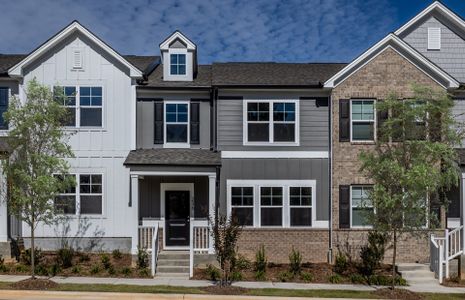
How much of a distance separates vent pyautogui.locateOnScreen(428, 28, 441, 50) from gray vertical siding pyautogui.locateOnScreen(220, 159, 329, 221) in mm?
7520

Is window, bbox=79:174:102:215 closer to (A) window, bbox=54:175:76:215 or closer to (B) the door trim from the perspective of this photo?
(A) window, bbox=54:175:76:215

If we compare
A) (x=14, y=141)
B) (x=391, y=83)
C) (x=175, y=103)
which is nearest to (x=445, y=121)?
(x=391, y=83)

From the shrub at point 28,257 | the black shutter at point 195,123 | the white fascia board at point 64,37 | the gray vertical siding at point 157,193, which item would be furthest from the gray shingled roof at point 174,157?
the shrub at point 28,257

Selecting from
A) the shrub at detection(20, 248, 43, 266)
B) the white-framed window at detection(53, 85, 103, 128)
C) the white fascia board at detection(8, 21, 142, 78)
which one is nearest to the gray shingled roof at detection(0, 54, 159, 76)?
the white fascia board at detection(8, 21, 142, 78)

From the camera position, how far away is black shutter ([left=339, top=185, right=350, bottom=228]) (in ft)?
57.2

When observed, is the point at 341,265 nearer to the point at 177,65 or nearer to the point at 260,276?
the point at 260,276

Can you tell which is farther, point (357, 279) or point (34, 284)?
point (357, 279)

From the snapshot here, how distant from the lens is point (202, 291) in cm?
1318

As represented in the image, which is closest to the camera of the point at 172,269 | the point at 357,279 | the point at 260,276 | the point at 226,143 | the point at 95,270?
the point at 357,279

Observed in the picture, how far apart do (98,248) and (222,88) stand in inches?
308

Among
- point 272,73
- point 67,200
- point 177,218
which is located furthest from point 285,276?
point 67,200

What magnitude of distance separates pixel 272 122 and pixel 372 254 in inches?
244

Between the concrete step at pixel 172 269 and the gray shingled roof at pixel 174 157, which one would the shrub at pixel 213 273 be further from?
the gray shingled roof at pixel 174 157

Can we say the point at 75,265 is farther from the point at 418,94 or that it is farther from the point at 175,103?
the point at 418,94
